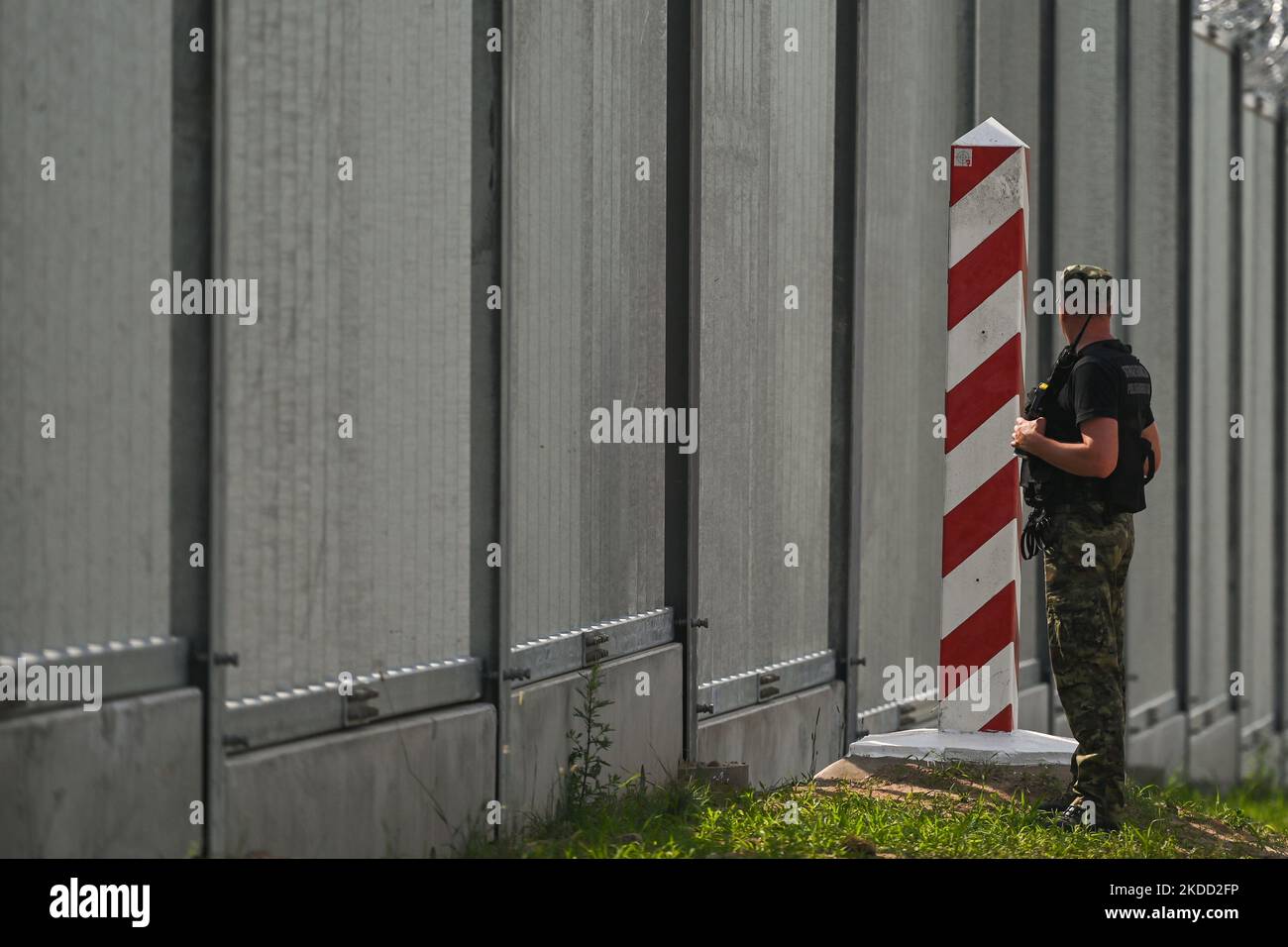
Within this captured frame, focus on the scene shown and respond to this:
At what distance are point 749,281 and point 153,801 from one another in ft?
13.8

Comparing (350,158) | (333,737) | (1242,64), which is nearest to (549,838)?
(333,737)

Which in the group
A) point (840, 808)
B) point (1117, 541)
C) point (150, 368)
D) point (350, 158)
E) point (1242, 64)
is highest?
point (1242, 64)

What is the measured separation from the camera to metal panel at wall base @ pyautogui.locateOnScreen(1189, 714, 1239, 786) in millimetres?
13977

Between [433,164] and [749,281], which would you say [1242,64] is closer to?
[749,281]

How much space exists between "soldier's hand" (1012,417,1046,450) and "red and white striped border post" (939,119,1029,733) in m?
0.76

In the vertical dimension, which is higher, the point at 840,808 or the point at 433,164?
the point at 433,164

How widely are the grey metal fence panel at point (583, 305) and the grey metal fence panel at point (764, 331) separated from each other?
0.35 meters

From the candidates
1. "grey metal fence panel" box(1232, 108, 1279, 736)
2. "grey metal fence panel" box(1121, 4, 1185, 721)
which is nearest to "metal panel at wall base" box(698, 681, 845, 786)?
"grey metal fence panel" box(1121, 4, 1185, 721)

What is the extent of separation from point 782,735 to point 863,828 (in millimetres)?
1838

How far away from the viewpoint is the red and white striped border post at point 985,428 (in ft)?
24.3

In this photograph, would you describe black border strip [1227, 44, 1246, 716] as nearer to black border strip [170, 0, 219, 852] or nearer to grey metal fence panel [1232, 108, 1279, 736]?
grey metal fence panel [1232, 108, 1279, 736]

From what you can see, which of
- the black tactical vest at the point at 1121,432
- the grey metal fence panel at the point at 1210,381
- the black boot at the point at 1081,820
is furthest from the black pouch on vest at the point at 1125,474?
the grey metal fence panel at the point at 1210,381

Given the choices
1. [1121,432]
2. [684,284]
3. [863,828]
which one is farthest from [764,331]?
[863,828]

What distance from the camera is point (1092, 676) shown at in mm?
6555
